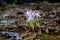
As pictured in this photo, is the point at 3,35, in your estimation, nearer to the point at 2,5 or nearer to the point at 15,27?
the point at 15,27

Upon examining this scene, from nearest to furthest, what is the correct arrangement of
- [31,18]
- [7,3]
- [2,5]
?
[31,18] → [2,5] → [7,3]

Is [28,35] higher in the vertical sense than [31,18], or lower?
lower

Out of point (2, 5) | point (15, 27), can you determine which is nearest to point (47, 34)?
point (15, 27)

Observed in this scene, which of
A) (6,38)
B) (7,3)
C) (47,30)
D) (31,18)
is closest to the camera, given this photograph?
(6,38)

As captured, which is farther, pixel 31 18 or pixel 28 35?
pixel 31 18

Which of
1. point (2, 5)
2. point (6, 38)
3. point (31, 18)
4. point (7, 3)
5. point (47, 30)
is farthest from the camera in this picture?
point (7, 3)

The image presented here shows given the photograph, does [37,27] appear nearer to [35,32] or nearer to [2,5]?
[35,32]

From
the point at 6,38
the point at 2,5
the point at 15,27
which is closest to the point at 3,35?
the point at 6,38

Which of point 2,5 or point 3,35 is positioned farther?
point 2,5

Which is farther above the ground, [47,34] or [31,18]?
[31,18]
